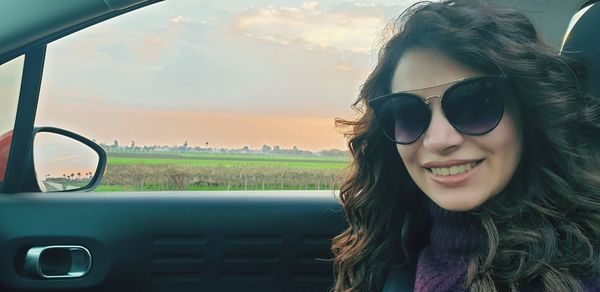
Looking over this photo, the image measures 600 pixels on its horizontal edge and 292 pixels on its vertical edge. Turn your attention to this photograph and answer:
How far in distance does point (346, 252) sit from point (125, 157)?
1043mm

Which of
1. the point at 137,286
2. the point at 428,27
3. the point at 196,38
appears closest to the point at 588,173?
the point at 428,27

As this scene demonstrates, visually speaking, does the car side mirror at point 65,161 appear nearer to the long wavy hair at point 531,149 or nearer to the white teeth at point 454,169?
the long wavy hair at point 531,149

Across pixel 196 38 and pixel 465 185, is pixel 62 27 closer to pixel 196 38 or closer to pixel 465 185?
pixel 196 38

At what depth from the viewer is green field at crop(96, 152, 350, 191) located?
2348 millimetres

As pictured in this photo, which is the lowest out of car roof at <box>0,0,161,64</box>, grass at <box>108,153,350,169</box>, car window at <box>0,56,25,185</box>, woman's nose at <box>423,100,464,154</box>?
woman's nose at <box>423,100,464,154</box>

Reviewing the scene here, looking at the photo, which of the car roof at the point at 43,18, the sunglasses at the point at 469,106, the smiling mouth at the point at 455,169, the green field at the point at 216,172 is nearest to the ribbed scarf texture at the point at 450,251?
the smiling mouth at the point at 455,169

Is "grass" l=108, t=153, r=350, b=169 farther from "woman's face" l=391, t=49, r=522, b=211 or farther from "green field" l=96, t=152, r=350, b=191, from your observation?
"woman's face" l=391, t=49, r=522, b=211

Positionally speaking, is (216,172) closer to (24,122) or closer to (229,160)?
(229,160)

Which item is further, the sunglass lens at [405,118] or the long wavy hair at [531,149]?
the sunglass lens at [405,118]

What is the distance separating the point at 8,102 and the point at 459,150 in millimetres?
1578

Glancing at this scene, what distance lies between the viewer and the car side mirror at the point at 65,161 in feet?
7.48

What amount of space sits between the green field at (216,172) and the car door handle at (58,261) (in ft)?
0.91

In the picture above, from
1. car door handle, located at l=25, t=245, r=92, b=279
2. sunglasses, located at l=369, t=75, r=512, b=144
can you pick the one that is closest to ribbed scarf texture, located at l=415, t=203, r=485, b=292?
sunglasses, located at l=369, t=75, r=512, b=144

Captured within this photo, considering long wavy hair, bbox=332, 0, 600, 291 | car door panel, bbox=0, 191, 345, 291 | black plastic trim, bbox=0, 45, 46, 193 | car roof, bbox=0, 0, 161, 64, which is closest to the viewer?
long wavy hair, bbox=332, 0, 600, 291
